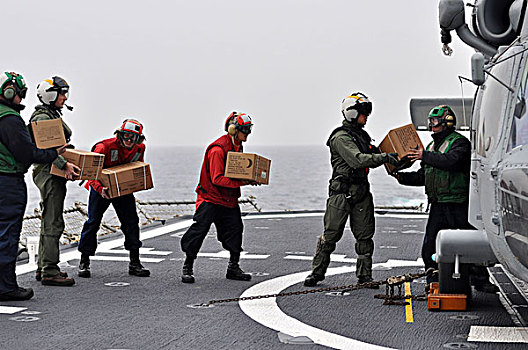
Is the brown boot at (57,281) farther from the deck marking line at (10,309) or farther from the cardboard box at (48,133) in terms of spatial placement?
the cardboard box at (48,133)

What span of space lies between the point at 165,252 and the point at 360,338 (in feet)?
15.6

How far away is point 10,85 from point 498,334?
473 centimetres

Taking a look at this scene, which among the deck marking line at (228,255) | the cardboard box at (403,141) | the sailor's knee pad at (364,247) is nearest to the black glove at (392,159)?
the cardboard box at (403,141)

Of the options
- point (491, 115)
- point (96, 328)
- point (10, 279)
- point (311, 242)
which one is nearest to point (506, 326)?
point (491, 115)

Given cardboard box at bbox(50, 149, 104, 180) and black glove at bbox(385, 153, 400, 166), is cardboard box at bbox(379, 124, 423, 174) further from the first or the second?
cardboard box at bbox(50, 149, 104, 180)

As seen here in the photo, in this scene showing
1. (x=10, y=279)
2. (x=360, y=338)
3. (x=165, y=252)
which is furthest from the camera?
(x=165, y=252)

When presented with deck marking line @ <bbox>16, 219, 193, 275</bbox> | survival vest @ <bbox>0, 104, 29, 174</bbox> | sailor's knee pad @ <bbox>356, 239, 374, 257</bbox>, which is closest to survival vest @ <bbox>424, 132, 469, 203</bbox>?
sailor's knee pad @ <bbox>356, 239, 374, 257</bbox>

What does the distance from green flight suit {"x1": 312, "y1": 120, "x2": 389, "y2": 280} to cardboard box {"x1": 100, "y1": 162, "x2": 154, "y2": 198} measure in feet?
A: 6.50

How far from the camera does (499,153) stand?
209 inches

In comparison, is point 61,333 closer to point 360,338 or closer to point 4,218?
point 4,218

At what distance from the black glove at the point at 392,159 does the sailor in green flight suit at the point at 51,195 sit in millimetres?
3047

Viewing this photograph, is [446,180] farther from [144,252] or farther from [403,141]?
[144,252]

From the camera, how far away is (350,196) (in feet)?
25.1

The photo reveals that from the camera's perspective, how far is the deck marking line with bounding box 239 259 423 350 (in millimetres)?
5527
